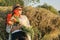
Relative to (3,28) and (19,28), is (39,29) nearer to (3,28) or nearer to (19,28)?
(3,28)

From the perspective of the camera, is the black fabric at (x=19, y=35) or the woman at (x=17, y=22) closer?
the woman at (x=17, y=22)

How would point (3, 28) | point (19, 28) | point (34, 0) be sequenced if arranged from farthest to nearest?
point (34, 0) → point (3, 28) → point (19, 28)

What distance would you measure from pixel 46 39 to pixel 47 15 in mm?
1001

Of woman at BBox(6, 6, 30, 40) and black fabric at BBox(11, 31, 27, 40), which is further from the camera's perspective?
black fabric at BBox(11, 31, 27, 40)

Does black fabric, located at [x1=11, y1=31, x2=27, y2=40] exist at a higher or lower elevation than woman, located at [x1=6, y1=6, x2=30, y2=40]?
lower

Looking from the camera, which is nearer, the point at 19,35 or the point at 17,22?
the point at 17,22

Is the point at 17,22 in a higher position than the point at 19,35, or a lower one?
higher

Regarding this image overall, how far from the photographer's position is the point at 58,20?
8.99 meters

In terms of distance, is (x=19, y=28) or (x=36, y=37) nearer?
(x=19, y=28)

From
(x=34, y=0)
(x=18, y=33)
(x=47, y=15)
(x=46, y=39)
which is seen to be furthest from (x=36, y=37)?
(x=34, y=0)

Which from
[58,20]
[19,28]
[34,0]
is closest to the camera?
[19,28]

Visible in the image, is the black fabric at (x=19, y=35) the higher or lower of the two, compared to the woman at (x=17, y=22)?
lower

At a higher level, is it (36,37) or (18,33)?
(18,33)

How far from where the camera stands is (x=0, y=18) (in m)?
8.64
